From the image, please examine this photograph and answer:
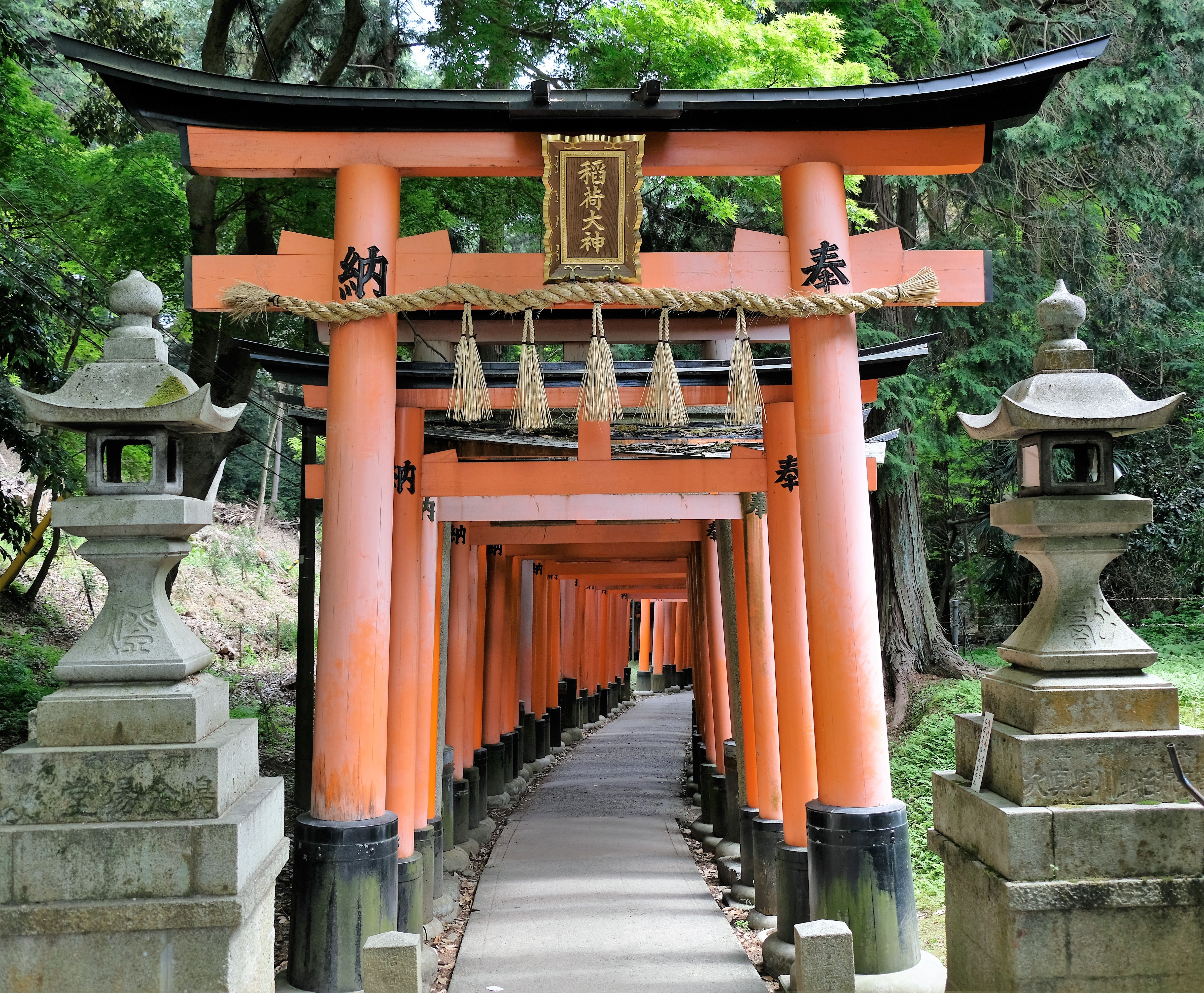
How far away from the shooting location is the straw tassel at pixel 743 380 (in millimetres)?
Result: 5805

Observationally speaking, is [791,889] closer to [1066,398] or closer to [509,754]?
[1066,398]

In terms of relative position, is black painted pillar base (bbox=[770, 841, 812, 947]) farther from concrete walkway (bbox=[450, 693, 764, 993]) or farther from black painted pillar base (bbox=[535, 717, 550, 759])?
Result: black painted pillar base (bbox=[535, 717, 550, 759])

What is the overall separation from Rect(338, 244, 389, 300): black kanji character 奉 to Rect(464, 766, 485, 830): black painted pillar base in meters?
8.07

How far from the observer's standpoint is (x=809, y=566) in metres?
6.00

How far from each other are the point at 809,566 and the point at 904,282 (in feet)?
5.80

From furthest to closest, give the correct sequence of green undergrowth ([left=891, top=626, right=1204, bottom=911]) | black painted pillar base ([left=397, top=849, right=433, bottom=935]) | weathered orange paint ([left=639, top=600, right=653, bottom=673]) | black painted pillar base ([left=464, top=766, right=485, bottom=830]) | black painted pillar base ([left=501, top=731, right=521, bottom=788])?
weathered orange paint ([left=639, top=600, right=653, bottom=673]), black painted pillar base ([left=501, top=731, right=521, bottom=788]), black painted pillar base ([left=464, top=766, right=485, bottom=830]), green undergrowth ([left=891, top=626, right=1204, bottom=911]), black painted pillar base ([left=397, top=849, right=433, bottom=935])

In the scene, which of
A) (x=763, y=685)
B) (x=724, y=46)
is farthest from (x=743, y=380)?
(x=724, y=46)

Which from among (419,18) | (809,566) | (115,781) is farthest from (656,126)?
(419,18)

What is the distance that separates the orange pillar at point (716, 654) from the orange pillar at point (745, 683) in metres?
2.39

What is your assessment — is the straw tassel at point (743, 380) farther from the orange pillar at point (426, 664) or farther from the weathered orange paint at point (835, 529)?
the orange pillar at point (426, 664)

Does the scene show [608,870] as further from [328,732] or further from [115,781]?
[115,781]

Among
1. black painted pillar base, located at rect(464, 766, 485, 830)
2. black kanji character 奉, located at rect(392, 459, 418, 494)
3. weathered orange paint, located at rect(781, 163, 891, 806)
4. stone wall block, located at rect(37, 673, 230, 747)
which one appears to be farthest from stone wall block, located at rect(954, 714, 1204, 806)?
black painted pillar base, located at rect(464, 766, 485, 830)

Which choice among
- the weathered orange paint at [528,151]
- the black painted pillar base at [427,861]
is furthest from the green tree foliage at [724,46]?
the black painted pillar base at [427,861]

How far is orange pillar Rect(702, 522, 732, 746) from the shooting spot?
39.2 ft
